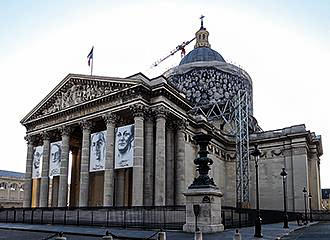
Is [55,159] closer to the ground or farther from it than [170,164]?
farther from it

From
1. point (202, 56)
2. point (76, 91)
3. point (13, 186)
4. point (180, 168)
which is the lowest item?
point (13, 186)

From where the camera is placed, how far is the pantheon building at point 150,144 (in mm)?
37094

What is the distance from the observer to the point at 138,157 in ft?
115

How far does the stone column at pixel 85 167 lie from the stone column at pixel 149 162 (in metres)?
7.39

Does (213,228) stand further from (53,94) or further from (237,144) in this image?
(237,144)

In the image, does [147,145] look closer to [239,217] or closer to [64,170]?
[64,170]

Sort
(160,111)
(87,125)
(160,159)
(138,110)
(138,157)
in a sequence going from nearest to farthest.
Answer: (138,157) < (160,159) < (138,110) < (160,111) < (87,125)

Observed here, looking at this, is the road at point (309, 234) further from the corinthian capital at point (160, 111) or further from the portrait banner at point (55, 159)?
the portrait banner at point (55, 159)

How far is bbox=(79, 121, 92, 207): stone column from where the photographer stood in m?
38.8

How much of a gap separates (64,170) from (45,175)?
481cm

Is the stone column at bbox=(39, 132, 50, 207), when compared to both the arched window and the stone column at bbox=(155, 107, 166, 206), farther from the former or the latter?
the arched window

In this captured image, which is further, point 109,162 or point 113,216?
point 109,162

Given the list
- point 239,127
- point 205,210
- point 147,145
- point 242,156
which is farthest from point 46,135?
point 205,210

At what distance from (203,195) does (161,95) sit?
18457 mm
